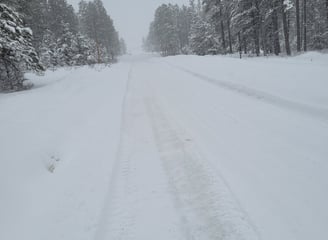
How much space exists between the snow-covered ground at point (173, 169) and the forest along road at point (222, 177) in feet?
0.06

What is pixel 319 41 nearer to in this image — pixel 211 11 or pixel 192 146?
pixel 211 11

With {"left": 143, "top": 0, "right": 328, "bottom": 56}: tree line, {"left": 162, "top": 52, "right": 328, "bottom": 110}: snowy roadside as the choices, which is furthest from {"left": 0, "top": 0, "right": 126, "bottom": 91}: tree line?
{"left": 143, "top": 0, "right": 328, "bottom": 56}: tree line

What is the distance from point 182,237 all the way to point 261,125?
12.7ft

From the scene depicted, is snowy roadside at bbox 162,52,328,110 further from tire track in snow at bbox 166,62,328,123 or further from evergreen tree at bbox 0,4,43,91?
evergreen tree at bbox 0,4,43,91

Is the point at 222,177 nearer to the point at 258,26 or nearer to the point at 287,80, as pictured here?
the point at 287,80

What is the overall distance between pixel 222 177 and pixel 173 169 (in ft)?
2.87

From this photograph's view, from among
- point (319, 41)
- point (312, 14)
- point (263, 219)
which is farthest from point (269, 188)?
point (312, 14)

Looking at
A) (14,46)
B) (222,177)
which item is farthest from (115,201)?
(14,46)

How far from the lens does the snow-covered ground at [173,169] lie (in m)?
2.97

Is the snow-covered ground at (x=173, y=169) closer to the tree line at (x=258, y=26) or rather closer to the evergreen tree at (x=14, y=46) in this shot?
the evergreen tree at (x=14, y=46)

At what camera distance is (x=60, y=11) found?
33.1 m

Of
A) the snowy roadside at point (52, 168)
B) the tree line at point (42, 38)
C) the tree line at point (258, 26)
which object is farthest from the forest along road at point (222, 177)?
the tree line at point (258, 26)

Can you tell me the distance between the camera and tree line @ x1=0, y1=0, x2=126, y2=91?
11.2 metres

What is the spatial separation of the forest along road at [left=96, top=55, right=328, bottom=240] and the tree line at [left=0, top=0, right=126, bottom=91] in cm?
815
